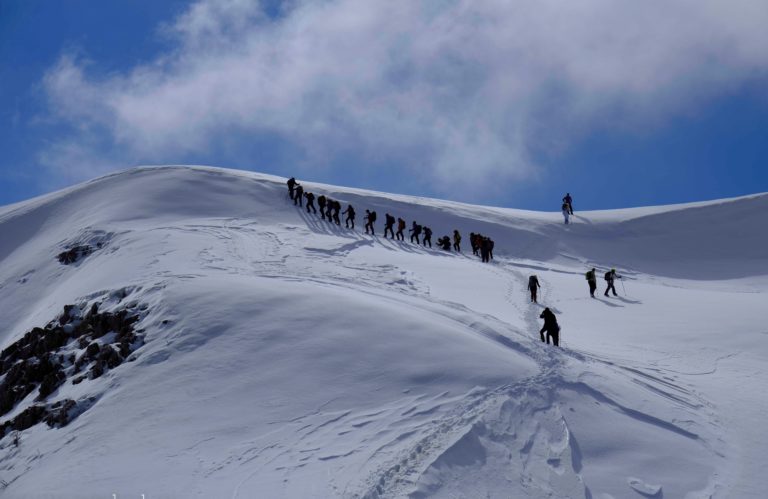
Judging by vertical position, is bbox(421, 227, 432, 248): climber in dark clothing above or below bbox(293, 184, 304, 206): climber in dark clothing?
below

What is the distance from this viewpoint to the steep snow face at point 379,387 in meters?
9.07

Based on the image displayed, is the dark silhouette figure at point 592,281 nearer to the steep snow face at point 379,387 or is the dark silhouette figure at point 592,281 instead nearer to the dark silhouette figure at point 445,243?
the steep snow face at point 379,387

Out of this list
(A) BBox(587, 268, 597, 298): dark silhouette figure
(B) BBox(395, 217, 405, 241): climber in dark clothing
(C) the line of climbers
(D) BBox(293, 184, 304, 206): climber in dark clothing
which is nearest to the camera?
(A) BBox(587, 268, 597, 298): dark silhouette figure

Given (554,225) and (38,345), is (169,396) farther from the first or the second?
(554,225)

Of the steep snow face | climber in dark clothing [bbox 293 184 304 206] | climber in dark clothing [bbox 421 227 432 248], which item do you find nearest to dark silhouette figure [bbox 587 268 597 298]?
the steep snow face

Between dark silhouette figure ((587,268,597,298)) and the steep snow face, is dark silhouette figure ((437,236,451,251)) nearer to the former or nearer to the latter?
the steep snow face

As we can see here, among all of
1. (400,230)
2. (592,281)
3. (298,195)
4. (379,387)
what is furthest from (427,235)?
(379,387)

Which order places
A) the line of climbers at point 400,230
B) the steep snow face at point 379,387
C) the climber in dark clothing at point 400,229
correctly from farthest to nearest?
the climber in dark clothing at point 400,229
the line of climbers at point 400,230
the steep snow face at point 379,387

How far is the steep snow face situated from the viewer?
9.07m

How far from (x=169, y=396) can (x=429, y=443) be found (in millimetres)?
5158

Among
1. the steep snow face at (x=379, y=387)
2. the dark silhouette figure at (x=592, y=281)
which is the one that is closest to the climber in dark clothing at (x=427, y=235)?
the steep snow face at (x=379, y=387)

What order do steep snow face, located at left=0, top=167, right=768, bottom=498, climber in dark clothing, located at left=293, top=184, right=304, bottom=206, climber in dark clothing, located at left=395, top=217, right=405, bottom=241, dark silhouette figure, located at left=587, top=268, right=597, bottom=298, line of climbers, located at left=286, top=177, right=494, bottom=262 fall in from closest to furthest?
steep snow face, located at left=0, top=167, right=768, bottom=498, dark silhouette figure, located at left=587, top=268, right=597, bottom=298, line of climbers, located at left=286, top=177, right=494, bottom=262, climber in dark clothing, located at left=395, top=217, right=405, bottom=241, climber in dark clothing, located at left=293, top=184, right=304, bottom=206

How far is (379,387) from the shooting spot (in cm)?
1095

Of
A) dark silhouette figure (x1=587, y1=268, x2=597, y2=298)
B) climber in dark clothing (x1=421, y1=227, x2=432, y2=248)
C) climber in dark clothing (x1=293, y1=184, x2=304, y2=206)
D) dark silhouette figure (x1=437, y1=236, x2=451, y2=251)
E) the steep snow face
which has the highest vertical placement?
climber in dark clothing (x1=293, y1=184, x2=304, y2=206)
